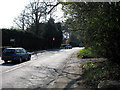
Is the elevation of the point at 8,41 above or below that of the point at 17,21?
below

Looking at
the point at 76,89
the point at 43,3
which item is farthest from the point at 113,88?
the point at 43,3

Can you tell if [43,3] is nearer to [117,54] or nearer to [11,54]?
[11,54]

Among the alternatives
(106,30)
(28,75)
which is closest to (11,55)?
(28,75)

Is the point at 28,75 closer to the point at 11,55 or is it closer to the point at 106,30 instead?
the point at 106,30

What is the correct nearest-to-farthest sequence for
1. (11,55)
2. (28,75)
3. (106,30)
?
(106,30) → (28,75) → (11,55)

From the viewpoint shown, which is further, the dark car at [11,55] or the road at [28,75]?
the dark car at [11,55]

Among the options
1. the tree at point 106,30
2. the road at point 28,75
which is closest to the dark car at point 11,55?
the road at point 28,75

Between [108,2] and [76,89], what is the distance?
185 inches

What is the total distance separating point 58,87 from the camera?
6.17 meters

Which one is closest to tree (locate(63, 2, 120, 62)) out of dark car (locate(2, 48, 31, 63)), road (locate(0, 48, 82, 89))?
road (locate(0, 48, 82, 89))

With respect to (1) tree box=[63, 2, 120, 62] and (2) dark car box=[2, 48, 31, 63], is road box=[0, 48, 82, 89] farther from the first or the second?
(1) tree box=[63, 2, 120, 62]

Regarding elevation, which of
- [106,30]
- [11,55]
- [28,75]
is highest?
[106,30]

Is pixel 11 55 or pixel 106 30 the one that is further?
pixel 11 55

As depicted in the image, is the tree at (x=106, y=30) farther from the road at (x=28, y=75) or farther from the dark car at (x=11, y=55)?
the dark car at (x=11, y=55)
